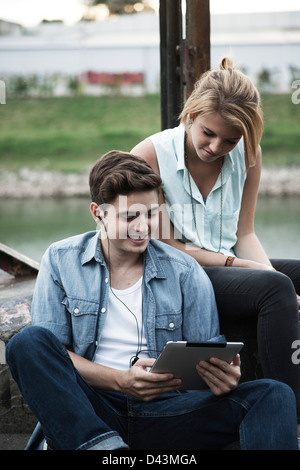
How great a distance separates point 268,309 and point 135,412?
1.67 ft

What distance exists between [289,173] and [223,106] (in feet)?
39.7

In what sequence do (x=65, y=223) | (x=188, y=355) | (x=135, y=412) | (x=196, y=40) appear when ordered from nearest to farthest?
(x=188, y=355) < (x=135, y=412) < (x=196, y=40) < (x=65, y=223)

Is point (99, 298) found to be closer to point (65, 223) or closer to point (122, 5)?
point (65, 223)

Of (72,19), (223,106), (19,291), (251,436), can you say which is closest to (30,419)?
(19,291)

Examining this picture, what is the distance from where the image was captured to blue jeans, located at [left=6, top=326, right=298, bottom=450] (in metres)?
1.61

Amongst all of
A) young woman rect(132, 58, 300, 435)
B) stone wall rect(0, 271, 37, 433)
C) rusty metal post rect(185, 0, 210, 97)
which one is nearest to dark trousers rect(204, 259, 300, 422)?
young woman rect(132, 58, 300, 435)

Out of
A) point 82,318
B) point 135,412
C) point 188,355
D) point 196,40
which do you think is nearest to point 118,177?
point 82,318

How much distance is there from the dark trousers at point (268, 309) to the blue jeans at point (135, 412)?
16 centimetres

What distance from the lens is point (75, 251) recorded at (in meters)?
1.96

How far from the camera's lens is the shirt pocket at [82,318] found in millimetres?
1860

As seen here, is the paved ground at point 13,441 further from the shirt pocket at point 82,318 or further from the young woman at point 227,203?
the young woman at point 227,203

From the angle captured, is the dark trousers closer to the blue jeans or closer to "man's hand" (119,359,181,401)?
the blue jeans

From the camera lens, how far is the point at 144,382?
5.71ft

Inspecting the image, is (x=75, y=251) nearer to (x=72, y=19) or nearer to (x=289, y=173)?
(x=289, y=173)
